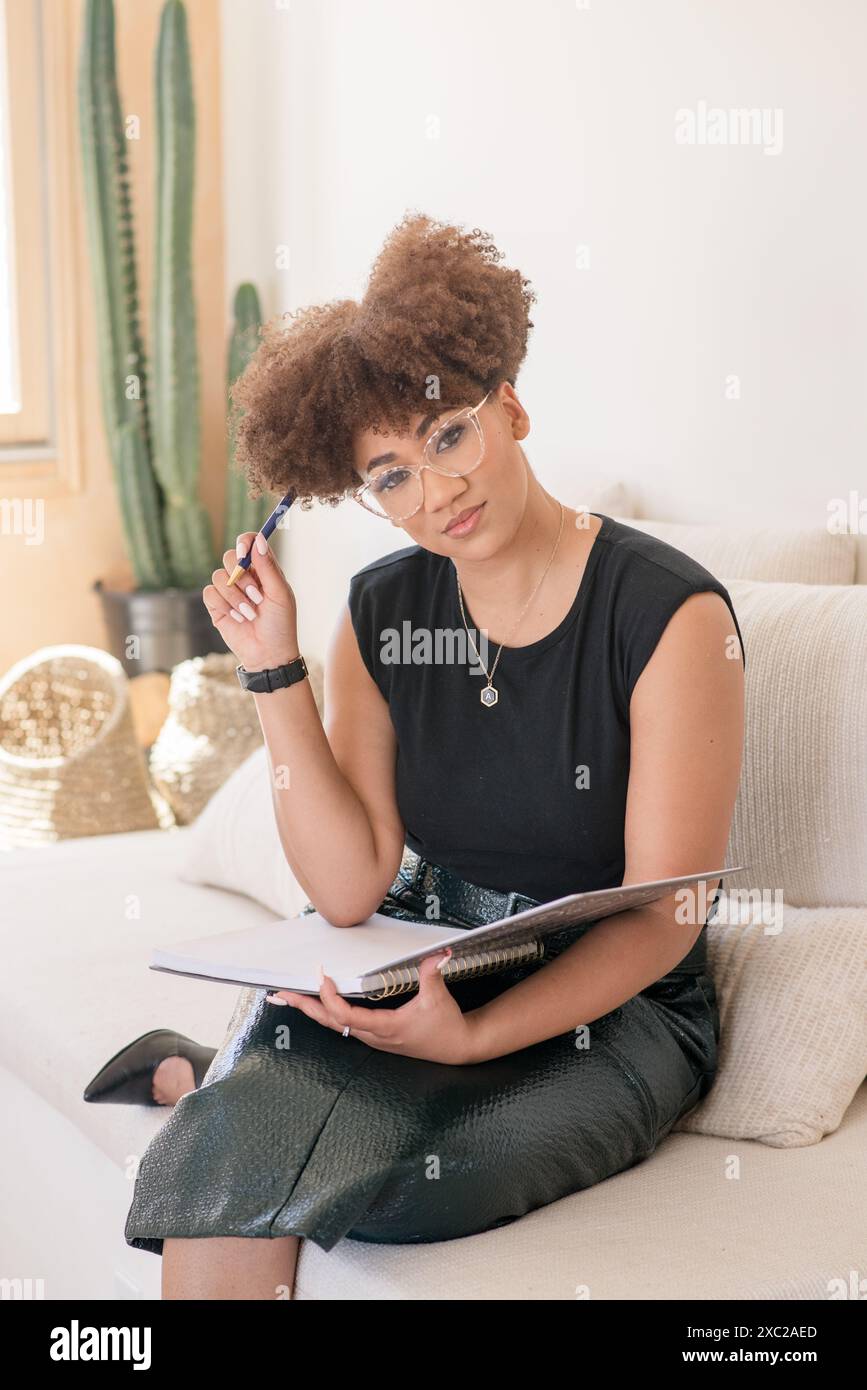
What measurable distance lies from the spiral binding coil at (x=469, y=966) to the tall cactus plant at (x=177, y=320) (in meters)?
2.40

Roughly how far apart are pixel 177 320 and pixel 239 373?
20 centimetres

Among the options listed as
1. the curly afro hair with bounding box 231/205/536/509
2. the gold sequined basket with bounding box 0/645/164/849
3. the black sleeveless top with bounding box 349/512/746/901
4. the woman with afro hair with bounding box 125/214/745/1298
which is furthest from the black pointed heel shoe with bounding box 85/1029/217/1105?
the gold sequined basket with bounding box 0/645/164/849

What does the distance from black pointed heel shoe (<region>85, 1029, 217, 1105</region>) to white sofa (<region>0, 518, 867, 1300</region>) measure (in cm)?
3

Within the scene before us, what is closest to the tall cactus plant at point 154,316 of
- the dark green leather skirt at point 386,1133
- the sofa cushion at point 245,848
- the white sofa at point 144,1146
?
the white sofa at point 144,1146

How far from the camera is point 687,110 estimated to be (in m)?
2.07

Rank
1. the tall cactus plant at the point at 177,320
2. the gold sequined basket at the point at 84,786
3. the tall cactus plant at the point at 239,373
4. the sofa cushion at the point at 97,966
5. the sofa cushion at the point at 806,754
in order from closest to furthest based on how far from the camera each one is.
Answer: the sofa cushion at the point at 806,754 < the sofa cushion at the point at 97,966 < the gold sequined basket at the point at 84,786 < the tall cactus plant at the point at 177,320 < the tall cactus plant at the point at 239,373

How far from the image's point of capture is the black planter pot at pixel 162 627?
3537 millimetres

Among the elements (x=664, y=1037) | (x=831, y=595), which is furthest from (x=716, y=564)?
(x=664, y=1037)

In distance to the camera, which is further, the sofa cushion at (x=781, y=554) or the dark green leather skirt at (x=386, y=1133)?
the sofa cushion at (x=781, y=554)

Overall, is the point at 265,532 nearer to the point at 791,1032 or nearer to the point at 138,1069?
the point at 138,1069

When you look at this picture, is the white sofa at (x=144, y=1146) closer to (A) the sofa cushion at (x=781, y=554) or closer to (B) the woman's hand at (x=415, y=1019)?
(A) the sofa cushion at (x=781, y=554)

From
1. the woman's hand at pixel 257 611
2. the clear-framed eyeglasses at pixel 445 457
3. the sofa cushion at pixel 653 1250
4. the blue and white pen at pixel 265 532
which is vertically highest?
the clear-framed eyeglasses at pixel 445 457

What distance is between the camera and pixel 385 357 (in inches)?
52.9

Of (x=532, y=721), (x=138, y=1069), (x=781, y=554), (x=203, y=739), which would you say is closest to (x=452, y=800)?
Answer: (x=532, y=721)
